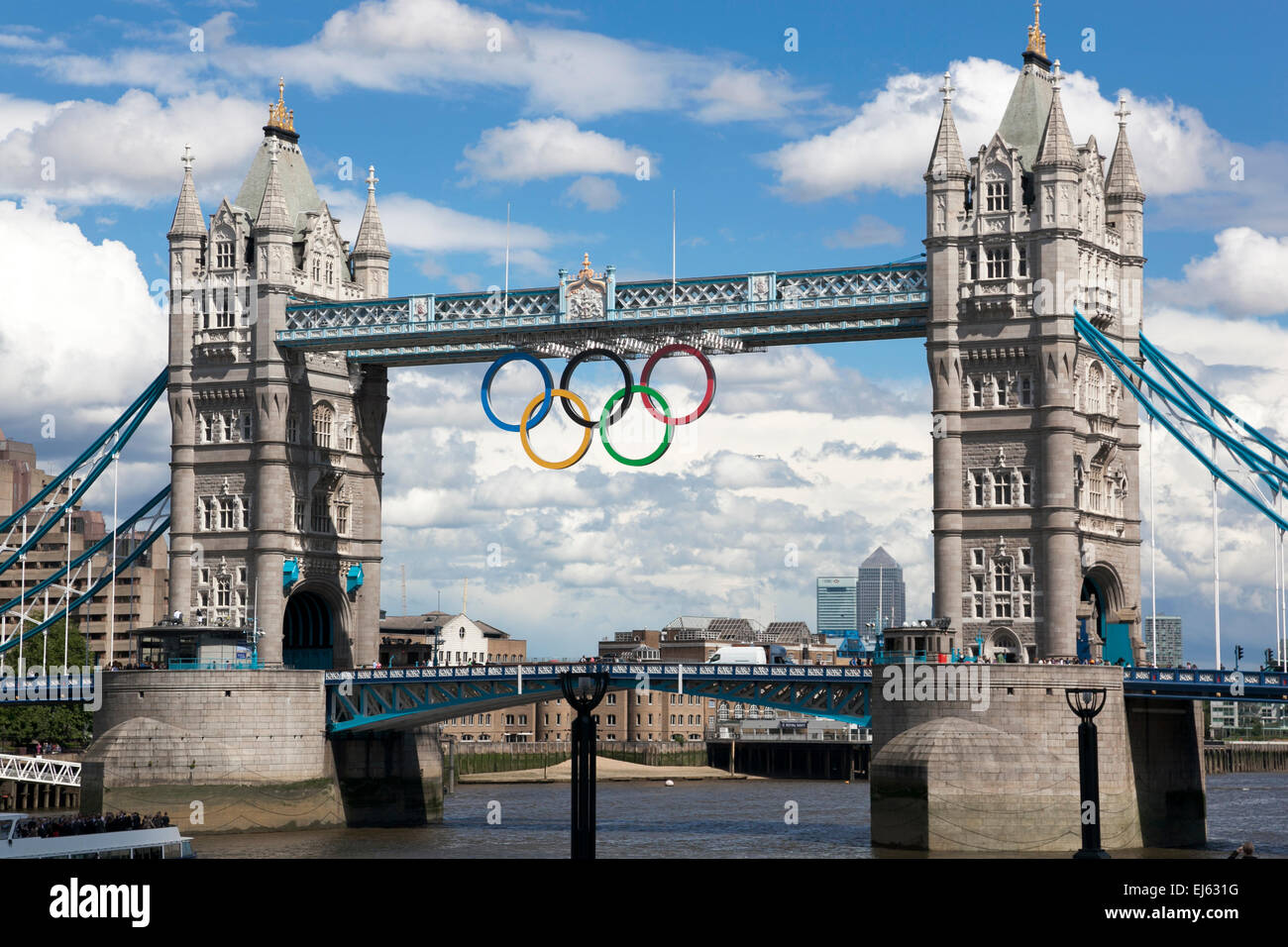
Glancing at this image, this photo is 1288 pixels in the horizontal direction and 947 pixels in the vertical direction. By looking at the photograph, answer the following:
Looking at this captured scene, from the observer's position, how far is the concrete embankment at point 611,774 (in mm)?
154875

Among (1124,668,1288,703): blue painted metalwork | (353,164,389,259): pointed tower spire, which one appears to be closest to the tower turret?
(353,164,389,259): pointed tower spire

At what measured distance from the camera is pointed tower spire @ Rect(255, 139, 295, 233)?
103312 millimetres

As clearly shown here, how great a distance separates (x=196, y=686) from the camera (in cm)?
9169

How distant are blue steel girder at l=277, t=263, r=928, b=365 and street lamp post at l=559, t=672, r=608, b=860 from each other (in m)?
46.3

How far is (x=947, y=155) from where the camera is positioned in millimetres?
87750

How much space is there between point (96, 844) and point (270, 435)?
48593mm

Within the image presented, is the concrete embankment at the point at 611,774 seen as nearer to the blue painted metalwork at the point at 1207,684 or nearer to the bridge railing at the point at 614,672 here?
the bridge railing at the point at 614,672

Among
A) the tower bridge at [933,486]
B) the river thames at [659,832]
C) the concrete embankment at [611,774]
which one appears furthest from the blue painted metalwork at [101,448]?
the concrete embankment at [611,774]

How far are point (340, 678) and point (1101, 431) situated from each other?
37.8 m

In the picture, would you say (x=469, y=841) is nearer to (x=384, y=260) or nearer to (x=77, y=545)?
(x=384, y=260)

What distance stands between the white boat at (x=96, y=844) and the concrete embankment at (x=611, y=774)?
93562 mm

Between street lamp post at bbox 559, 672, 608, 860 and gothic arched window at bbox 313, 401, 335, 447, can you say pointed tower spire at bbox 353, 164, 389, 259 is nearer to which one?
gothic arched window at bbox 313, 401, 335, 447

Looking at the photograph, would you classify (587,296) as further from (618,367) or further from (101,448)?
(101,448)
